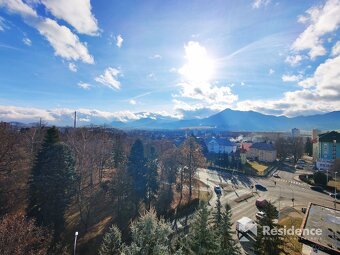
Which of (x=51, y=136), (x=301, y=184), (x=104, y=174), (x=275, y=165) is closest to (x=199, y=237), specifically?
(x=51, y=136)

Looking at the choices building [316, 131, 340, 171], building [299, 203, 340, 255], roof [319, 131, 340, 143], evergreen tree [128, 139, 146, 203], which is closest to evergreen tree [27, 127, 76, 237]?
evergreen tree [128, 139, 146, 203]

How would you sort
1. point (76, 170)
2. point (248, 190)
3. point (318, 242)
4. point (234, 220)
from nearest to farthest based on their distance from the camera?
point (318, 242)
point (234, 220)
point (76, 170)
point (248, 190)

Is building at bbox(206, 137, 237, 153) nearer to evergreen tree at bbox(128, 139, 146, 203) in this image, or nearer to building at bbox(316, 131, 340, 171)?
building at bbox(316, 131, 340, 171)

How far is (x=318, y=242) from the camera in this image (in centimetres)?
1686

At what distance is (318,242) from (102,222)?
87.0 feet

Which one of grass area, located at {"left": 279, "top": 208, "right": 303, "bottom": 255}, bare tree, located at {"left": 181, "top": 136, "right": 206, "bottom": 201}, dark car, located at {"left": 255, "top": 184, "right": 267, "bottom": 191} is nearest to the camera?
grass area, located at {"left": 279, "top": 208, "right": 303, "bottom": 255}

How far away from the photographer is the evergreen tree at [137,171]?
36425 millimetres

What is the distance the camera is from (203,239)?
15.4 meters

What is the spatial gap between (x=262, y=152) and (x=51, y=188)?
7459 centimetres

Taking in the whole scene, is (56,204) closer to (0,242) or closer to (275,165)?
(0,242)

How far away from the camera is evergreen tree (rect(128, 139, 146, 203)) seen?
36.4 m

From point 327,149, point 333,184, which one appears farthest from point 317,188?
point 327,149

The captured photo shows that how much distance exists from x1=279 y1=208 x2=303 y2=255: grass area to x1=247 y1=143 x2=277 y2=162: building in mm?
48956

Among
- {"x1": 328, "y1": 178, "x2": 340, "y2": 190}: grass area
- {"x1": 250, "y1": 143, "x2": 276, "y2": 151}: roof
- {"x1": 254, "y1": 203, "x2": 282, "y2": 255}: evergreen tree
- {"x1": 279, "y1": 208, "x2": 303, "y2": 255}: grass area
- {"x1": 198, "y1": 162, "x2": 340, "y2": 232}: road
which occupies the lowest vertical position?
{"x1": 279, "y1": 208, "x2": 303, "y2": 255}: grass area
